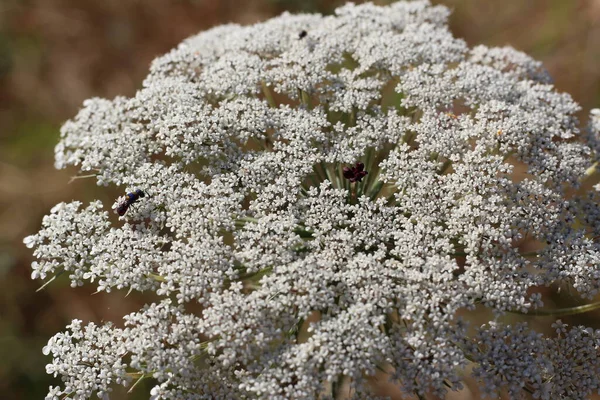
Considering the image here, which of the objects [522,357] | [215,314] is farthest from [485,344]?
[215,314]

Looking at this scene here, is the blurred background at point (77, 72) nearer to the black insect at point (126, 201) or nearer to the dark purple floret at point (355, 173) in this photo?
the dark purple floret at point (355, 173)

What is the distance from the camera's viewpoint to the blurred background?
8094 millimetres

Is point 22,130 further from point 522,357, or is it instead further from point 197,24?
point 522,357

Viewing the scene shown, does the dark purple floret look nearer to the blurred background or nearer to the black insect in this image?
the black insect

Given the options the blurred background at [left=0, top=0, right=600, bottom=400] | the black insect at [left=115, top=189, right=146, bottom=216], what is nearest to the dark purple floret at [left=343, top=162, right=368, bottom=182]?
Result: the black insect at [left=115, top=189, right=146, bottom=216]

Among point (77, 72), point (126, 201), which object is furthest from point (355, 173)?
point (77, 72)

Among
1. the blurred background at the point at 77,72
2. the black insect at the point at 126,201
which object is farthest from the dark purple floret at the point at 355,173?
the blurred background at the point at 77,72

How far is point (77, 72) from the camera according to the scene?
9.59 metres

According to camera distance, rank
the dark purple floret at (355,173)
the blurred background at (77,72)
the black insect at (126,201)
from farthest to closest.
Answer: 1. the blurred background at (77,72)
2. the dark purple floret at (355,173)
3. the black insect at (126,201)

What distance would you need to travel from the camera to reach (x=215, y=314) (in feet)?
12.4

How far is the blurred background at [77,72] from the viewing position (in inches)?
319

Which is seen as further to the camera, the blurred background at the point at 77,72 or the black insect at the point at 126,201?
the blurred background at the point at 77,72

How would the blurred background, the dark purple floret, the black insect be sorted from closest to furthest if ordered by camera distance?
the black insect → the dark purple floret → the blurred background

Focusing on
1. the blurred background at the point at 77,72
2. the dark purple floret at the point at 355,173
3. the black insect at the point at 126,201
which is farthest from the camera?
the blurred background at the point at 77,72
